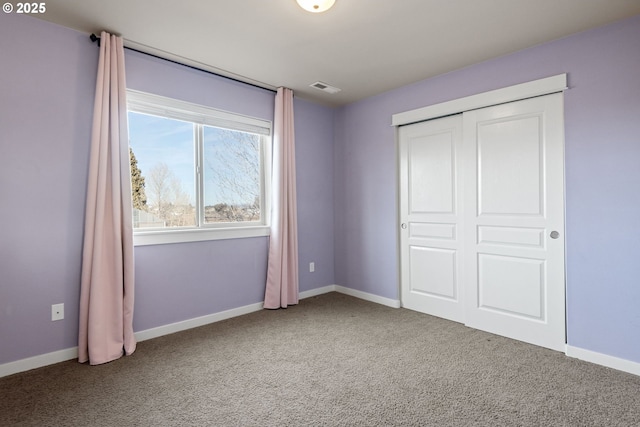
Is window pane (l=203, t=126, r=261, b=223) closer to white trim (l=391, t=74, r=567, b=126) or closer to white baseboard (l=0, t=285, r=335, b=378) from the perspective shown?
white baseboard (l=0, t=285, r=335, b=378)

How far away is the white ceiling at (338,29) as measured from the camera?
88.7 inches

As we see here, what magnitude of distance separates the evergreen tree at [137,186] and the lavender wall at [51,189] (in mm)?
396

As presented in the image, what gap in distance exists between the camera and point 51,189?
248 centimetres

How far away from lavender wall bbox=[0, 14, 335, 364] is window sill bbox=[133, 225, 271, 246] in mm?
74

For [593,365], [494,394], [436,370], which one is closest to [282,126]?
[436,370]

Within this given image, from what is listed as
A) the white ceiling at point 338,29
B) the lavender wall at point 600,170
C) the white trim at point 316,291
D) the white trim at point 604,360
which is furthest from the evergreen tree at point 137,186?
the white trim at point 604,360

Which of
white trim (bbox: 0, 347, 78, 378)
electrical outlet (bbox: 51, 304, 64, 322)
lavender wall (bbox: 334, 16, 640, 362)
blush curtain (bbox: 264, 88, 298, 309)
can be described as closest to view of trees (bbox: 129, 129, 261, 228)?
blush curtain (bbox: 264, 88, 298, 309)

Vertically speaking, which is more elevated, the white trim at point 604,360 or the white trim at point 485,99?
the white trim at point 485,99

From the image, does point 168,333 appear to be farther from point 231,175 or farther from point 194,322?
point 231,175

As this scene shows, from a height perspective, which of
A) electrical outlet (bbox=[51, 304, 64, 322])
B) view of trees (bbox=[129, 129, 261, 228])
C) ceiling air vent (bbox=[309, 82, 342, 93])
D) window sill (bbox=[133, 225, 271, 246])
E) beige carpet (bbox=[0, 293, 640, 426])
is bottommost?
beige carpet (bbox=[0, 293, 640, 426])

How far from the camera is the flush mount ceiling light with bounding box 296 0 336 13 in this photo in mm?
2055

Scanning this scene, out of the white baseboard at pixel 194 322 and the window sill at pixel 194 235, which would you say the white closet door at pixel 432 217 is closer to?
the window sill at pixel 194 235

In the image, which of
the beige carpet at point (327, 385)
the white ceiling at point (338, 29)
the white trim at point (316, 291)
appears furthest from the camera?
the white trim at point (316, 291)

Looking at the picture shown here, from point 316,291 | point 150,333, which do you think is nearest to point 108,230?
point 150,333
